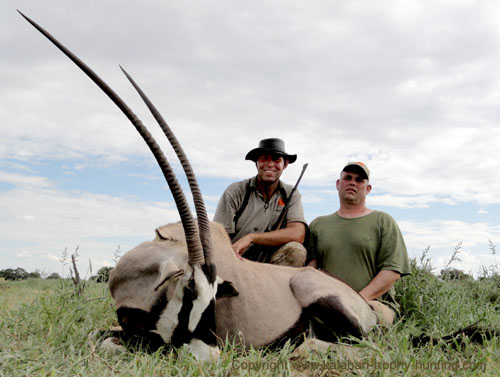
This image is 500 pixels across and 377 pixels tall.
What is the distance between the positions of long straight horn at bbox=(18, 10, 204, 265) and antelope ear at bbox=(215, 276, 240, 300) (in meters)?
0.31

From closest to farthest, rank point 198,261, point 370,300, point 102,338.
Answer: point 198,261 < point 102,338 < point 370,300

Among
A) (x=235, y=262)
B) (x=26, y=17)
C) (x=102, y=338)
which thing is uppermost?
(x=26, y=17)

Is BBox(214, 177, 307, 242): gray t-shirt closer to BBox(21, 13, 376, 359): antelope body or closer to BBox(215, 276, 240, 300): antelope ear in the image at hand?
BBox(21, 13, 376, 359): antelope body

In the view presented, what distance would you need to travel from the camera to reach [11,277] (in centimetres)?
1282

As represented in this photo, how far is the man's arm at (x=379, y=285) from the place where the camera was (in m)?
6.23

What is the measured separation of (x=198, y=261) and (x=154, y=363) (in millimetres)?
848

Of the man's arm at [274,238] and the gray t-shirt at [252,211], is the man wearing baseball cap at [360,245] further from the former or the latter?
the gray t-shirt at [252,211]

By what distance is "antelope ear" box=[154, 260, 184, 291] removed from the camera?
3804mm

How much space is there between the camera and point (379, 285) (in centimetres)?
627

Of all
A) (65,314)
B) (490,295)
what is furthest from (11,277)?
(490,295)

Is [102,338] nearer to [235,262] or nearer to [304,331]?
[235,262]

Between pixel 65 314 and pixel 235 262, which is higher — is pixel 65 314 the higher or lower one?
the lower one

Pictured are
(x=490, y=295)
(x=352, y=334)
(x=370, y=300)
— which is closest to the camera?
(x=352, y=334)

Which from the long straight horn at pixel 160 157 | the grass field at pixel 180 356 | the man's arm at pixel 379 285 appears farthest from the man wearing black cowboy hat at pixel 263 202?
the long straight horn at pixel 160 157
